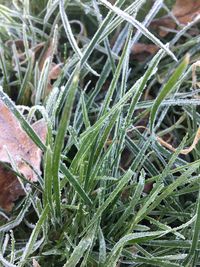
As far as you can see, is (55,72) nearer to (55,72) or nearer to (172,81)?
(55,72)

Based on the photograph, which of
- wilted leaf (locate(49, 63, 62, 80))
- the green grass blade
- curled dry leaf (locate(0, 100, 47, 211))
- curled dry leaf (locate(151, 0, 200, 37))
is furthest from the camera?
curled dry leaf (locate(151, 0, 200, 37))

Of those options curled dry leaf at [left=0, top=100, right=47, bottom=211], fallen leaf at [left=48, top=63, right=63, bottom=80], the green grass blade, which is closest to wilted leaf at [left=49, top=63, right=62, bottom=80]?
fallen leaf at [left=48, top=63, right=63, bottom=80]

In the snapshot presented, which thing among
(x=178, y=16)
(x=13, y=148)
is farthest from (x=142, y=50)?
(x=13, y=148)

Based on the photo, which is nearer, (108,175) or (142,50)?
Answer: (108,175)

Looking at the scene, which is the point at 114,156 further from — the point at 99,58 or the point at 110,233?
the point at 99,58

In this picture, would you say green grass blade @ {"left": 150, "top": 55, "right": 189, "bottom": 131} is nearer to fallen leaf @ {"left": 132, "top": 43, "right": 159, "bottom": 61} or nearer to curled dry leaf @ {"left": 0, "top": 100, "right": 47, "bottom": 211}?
curled dry leaf @ {"left": 0, "top": 100, "right": 47, "bottom": 211}
